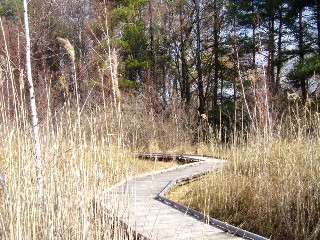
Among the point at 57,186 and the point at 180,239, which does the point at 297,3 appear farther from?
the point at 57,186

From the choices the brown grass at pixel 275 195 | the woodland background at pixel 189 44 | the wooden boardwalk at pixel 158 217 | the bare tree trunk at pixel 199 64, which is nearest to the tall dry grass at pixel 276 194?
the brown grass at pixel 275 195

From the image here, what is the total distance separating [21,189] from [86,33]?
48.1ft

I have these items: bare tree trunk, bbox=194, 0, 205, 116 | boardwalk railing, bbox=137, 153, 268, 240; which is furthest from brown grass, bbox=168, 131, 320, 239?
bare tree trunk, bbox=194, 0, 205, 116

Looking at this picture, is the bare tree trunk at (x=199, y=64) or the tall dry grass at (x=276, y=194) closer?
the tall dry grass at (x=276, y=194)

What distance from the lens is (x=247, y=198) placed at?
15.5 feet

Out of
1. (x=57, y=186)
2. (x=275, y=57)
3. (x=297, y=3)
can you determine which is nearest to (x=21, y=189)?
(x=57, y=186)

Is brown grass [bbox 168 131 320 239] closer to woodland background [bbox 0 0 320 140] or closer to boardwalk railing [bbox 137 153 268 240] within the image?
boardwalk railing [bbox 137 153 268 240]

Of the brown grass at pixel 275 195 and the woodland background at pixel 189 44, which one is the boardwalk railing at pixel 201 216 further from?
the woodland background at pixel 189 44

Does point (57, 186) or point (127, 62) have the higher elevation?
point (127, 62)

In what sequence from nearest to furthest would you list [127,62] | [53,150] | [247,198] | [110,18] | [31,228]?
[31,228] < [53,150] < [247,198] < [110,18] < [127,62]

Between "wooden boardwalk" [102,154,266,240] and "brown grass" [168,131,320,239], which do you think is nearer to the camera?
"wooden boardwalk" [102,154,266,240]

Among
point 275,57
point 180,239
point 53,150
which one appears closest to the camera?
point 53,150

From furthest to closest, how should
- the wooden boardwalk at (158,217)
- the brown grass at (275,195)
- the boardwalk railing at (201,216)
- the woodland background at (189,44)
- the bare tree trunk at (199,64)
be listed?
1. the bare tree trunk at (199,64)
2. the woodland background at (189,44)
3. the brown grass at (275,195)
4. the boardwalk railing at (201,216)
5. the wooden boardwalk at (158,217)

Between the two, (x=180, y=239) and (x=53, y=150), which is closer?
(x=53, y=150)
